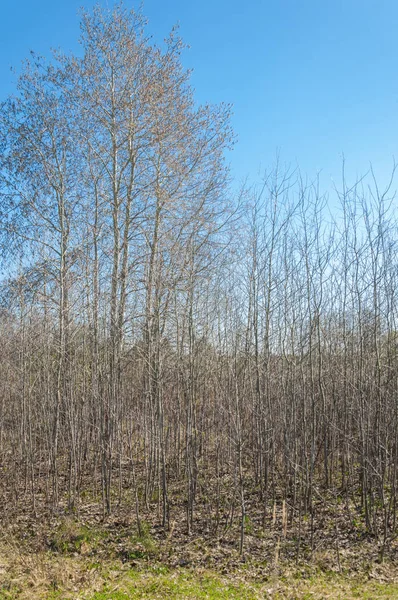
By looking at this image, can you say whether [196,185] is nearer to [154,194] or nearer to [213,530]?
[154,194]

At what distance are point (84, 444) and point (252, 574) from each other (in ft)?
17.0

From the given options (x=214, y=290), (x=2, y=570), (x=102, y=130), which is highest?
(x=102, y=130)

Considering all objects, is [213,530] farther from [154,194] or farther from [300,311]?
[154,194]

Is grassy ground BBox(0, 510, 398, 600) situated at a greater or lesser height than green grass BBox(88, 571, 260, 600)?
greater

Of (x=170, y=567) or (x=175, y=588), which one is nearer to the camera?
(x=175, y=588)

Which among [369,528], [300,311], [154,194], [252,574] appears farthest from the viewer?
[154,194]

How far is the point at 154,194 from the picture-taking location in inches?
402

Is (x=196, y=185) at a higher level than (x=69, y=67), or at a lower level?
lower

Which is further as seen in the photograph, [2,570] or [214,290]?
[214,290]

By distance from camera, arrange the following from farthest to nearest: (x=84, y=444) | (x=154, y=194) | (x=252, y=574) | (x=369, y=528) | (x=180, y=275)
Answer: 1. (x=154, y=194)
2. (x=84, y=444)
3. (x=180, y=275)
4. (x=369, y=528)
5. (x=252, y=574)

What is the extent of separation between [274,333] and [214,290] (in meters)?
1.34

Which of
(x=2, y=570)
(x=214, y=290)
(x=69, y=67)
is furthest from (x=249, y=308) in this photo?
(x=69, y=67)

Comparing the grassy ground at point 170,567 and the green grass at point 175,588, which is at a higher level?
the grassy ground at point 170,567

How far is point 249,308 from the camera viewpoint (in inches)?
291
